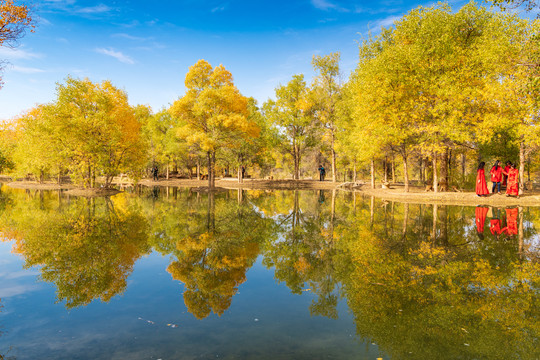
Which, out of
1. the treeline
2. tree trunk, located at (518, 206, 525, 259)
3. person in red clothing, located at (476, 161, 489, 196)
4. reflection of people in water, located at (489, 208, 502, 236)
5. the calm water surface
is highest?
the treeline

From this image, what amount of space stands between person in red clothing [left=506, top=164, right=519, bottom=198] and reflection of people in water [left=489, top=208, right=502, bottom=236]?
6210mm

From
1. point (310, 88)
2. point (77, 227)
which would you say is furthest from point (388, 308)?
point (310, 88)

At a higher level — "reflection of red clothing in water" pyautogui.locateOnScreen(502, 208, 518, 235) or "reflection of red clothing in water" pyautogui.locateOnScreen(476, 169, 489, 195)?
"reflection of red clothing in water" pyautogui.locateOnScreen(476, 169, 489, 195)

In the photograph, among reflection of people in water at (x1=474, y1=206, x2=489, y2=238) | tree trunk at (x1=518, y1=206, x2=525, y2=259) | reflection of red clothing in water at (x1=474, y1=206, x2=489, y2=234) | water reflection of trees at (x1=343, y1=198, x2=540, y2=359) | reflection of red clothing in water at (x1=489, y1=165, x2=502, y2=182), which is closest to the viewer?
water reflection of trees at (x1=343, y1=198, x2=540, y2=359)

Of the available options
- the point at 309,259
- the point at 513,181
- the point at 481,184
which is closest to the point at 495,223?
the point at 481,184

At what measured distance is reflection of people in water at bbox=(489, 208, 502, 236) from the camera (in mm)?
12584

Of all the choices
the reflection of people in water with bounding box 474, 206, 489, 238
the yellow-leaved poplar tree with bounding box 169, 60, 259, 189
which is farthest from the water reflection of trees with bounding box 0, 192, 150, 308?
the yellow-leaved poplar tree with bounding box 169, 60, 259, 189

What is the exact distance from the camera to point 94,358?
4.46 meters

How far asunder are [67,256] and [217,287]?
5.46m

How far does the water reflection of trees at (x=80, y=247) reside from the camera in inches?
284

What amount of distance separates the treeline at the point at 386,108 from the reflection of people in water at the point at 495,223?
6.02 meters

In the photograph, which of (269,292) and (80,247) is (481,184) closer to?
(269,292)

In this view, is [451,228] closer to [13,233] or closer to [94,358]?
[94,358]

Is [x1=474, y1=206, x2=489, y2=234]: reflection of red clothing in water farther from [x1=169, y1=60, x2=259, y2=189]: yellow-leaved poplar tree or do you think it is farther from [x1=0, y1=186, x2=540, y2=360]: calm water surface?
[x1=169, y1=60, x2=259, y2=189]: yellow-leaved poplar tree
